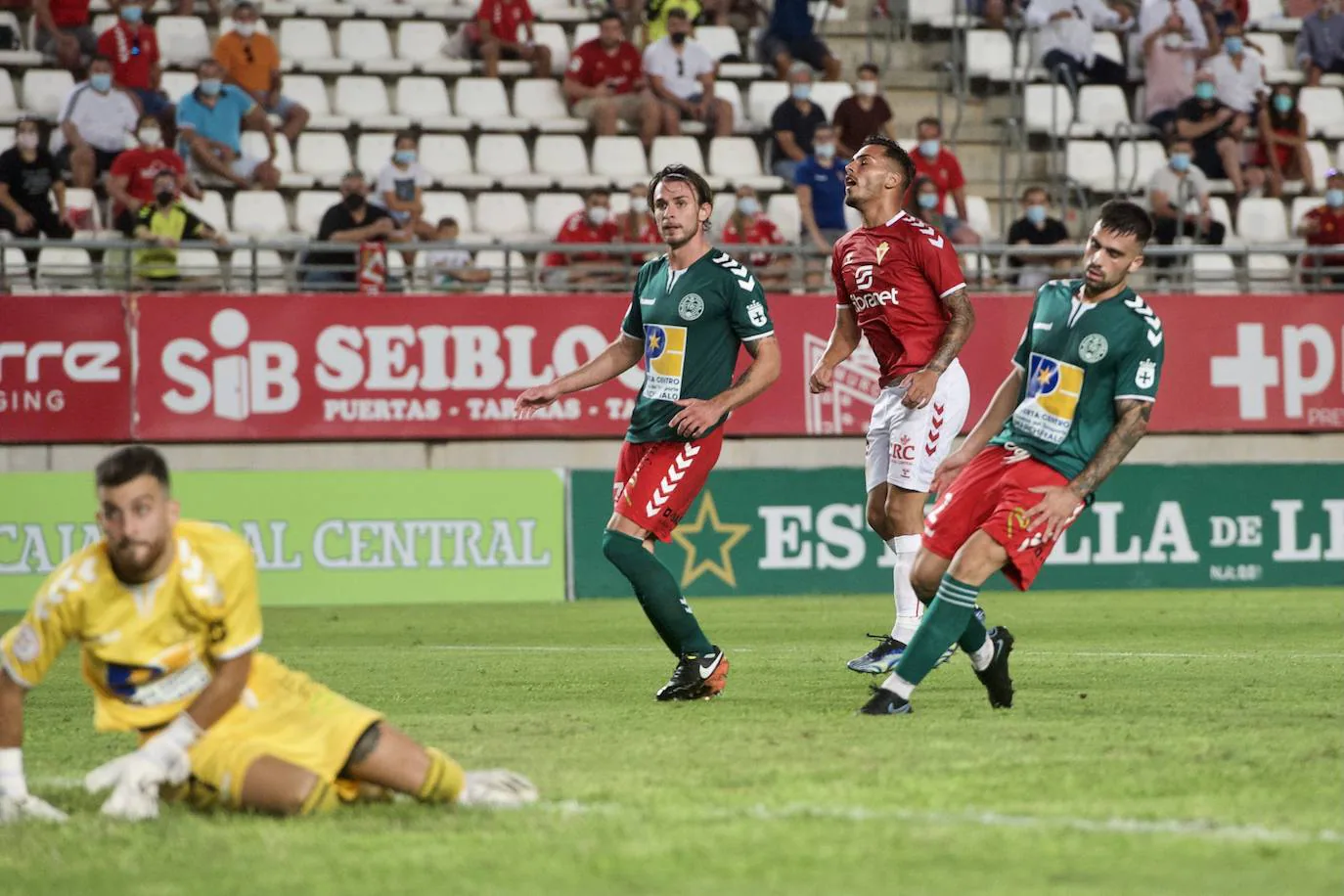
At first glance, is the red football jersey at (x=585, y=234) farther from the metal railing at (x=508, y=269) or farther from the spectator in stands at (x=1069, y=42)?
the spectator in stands at (x=1069, y=42)

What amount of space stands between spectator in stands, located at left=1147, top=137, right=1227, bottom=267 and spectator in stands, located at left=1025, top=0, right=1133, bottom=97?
1.76 metres

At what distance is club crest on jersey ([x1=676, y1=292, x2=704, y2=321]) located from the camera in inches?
347

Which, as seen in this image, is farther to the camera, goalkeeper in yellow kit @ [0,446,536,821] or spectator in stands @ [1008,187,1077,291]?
spectator in stands @ [1008,187,1077,291]

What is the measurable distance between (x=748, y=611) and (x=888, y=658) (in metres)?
5.97

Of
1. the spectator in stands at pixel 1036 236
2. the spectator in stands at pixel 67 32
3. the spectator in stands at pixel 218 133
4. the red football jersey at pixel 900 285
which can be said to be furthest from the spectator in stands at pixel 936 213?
the red football jersey at pixel 900 285

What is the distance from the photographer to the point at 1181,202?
20.9 meters

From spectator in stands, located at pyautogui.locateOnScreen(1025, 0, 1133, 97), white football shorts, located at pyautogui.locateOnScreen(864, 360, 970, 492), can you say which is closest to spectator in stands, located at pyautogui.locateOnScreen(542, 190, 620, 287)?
spectator in stands, located at pyautogui.locateOnScreen(1025, 0, 1133, 97)

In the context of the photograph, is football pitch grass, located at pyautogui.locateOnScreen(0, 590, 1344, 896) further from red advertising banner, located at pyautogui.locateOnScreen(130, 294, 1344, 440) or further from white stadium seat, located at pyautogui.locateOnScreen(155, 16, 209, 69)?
white stadium seat, located at pyautogui.locateOnScreen(155, 16, 209, 69)

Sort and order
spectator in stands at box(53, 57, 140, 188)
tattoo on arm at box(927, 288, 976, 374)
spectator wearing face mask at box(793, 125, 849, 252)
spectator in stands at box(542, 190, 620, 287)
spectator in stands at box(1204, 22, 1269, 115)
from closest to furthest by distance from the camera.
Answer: tattoo on arm at box(927, 288, 976, 374) → spectator in stands at box(53, 57, 140, 188) → spectator in stands at box(542, 190, 620, 287) → spectator wearing face mask at box(793, 125, 849, 252) → spectator in stands at box(1204, 22, 1269, 115)

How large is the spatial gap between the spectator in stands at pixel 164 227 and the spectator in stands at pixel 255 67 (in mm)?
2227

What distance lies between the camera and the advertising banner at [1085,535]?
56.7 ft

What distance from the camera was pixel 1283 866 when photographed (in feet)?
14.8

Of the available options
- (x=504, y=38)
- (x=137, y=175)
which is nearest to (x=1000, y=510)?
(x=137, y=175)

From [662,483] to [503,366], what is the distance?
9757mm
